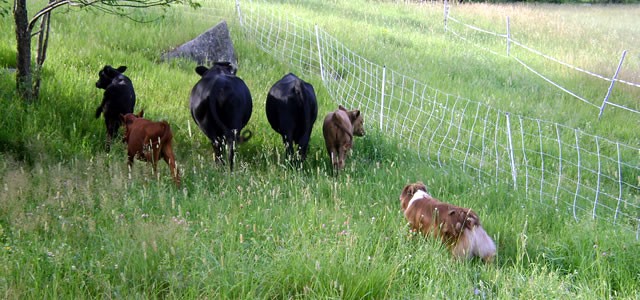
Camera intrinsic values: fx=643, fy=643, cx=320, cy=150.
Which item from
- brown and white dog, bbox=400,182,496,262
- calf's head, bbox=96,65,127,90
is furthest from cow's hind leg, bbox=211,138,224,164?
brown and white dog, bbox=400,182,496,262

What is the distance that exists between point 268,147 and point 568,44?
13.9 m

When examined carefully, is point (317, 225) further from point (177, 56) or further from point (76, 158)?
point (177, 56)

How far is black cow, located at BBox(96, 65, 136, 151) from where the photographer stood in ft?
23.1

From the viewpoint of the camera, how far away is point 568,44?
730 inches

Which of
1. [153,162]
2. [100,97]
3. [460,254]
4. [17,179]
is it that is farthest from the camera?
[100,97]

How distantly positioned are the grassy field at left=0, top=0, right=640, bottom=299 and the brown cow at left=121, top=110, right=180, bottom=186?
0.18 meters

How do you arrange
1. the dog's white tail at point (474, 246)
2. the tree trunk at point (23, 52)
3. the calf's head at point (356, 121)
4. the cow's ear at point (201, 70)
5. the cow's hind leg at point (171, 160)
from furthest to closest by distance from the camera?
the cow's ear at point (201, 70)
the calf's head at point (356, 121)
the tree trunk at point (23, 52)
the cow's hind leg at point (171, 160)
the dog's white tail at point (474, 246)

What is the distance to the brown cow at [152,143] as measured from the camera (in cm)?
609

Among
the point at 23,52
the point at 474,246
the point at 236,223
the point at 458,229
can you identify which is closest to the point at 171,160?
the point at 236,223

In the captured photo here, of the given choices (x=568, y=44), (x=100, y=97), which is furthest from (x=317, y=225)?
(x=568, y=44)

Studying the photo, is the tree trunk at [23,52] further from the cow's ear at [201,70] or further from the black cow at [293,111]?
the black cow at [293,111]

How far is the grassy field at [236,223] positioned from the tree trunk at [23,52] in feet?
0.64

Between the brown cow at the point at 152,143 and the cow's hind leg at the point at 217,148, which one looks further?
the cow's hind leg at the point at 217,148

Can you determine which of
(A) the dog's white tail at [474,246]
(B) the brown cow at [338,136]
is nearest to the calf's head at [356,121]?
(B) the brown cow at [338,136]
